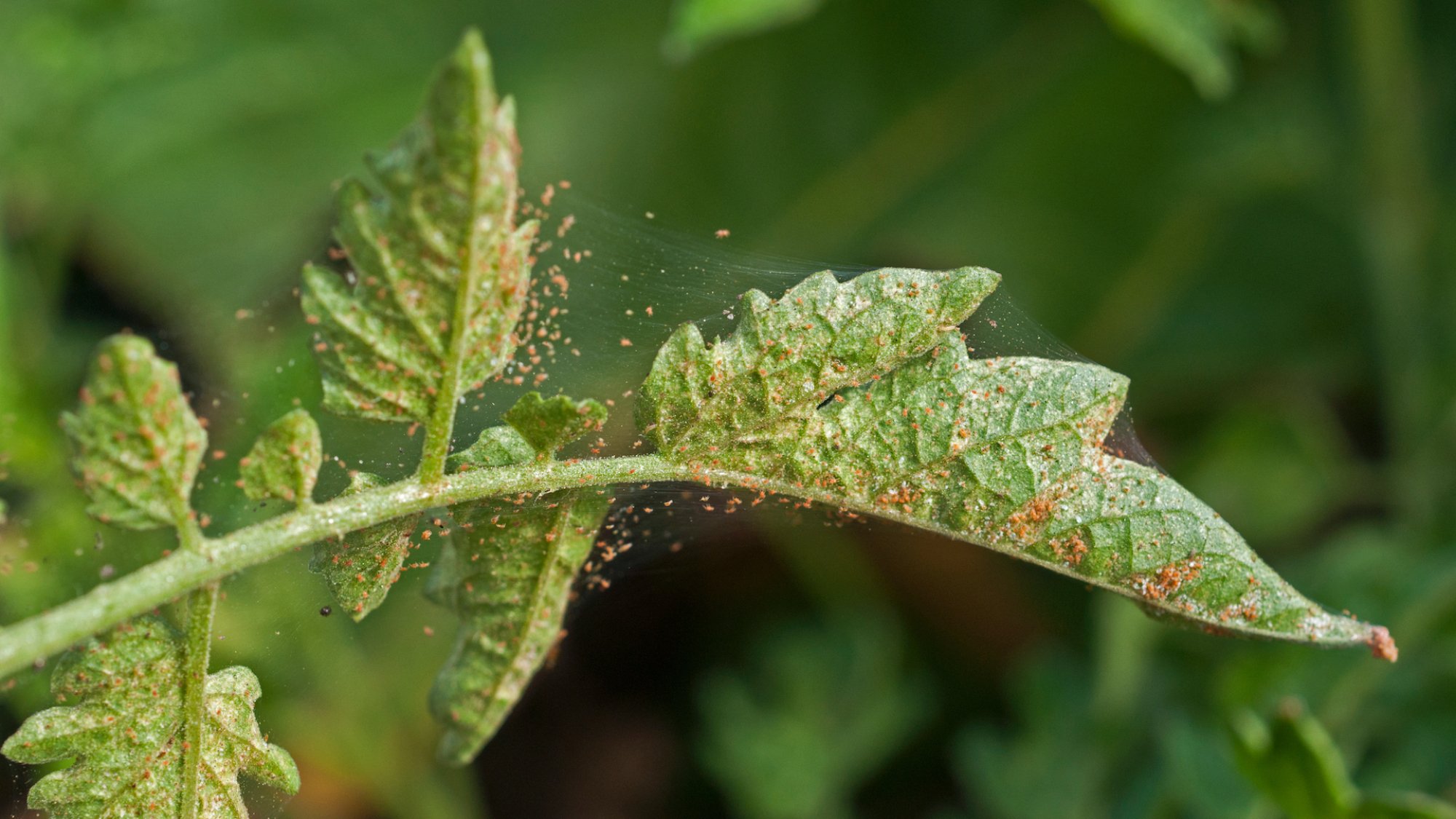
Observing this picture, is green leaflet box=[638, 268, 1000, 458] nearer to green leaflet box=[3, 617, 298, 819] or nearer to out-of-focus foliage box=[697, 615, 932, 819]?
green leaflet box=[3, 617, 298, 819]

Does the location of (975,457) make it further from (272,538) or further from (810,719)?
(810,719)

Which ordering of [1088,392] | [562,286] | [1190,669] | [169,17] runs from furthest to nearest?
[169,17]
[1190,669]
[562,286]
[1088,392]

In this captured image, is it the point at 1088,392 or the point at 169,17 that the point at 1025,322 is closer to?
the point at 1088,392

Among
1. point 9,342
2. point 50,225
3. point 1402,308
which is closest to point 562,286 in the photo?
point 9,342

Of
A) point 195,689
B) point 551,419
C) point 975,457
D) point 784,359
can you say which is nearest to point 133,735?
point 195,689

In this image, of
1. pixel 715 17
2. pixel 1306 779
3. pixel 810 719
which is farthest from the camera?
pixel 810 719

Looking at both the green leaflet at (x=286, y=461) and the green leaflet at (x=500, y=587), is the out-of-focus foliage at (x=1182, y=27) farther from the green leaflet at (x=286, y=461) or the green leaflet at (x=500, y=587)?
the green leaflet at (x=286, y=461)
